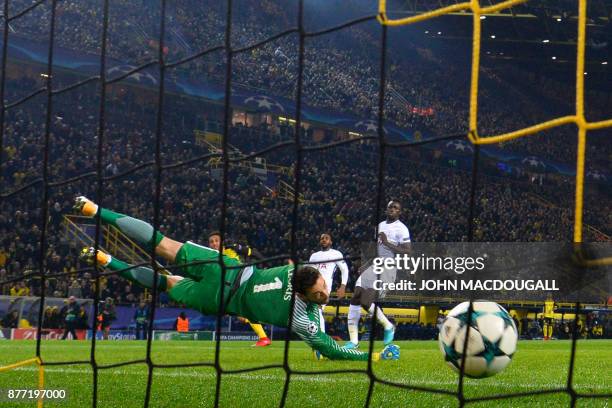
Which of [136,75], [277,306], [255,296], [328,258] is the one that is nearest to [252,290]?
[255,296]

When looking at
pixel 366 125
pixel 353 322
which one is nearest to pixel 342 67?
pixel 366 125

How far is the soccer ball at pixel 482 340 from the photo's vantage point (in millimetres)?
4805

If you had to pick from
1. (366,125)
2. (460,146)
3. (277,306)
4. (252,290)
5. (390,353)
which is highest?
(366,125)

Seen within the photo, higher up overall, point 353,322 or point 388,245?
point 388,245

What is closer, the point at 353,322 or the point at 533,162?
the point at 353,322

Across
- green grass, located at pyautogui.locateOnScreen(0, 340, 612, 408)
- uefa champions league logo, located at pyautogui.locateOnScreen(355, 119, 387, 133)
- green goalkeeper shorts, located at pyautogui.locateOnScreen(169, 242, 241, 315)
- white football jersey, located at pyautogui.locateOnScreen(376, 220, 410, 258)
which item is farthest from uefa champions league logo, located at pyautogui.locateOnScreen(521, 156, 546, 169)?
green goalkeeper shorts, located at pyautogui.locateOnScreen(169, 242, 241, 315)

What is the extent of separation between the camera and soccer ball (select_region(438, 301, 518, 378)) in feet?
15.8

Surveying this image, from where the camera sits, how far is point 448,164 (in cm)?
2900

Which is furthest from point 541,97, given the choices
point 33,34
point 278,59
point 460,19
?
point 33,34

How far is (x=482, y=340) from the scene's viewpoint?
4805 millimetres

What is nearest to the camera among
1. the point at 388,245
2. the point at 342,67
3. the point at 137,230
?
the point at 137,230

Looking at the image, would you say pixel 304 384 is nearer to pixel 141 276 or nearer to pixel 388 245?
pixel 141 276

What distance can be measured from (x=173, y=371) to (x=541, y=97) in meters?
30.9

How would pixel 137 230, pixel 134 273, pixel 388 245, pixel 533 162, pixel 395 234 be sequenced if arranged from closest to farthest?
pixel 137 230
pixel 134 273
pixel 388 245
pixel 395 234
pixel 533 162
